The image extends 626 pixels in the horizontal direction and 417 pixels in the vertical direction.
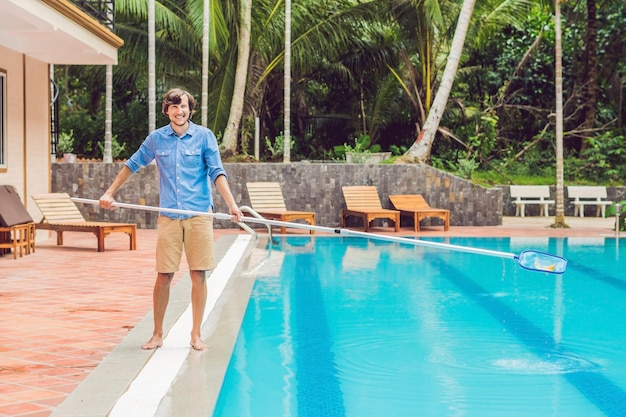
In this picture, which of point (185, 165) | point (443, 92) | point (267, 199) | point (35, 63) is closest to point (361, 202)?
point (267, 199)

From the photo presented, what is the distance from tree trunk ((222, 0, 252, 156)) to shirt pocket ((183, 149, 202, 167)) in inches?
565

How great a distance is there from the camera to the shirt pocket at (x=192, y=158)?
5.42m

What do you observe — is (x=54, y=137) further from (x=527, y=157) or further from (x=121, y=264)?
(x=527, y=157)

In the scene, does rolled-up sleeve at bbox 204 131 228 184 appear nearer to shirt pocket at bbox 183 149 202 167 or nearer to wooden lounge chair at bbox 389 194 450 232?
shirt pocket at bbox 183 149 202 167

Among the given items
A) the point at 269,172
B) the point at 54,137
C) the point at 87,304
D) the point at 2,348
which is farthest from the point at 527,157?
the point at 2,348

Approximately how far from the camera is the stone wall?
54.4ft

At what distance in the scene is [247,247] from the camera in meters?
13.1

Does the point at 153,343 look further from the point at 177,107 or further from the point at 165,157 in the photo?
the point at 177,107

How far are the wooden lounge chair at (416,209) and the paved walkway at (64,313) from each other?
413 cm

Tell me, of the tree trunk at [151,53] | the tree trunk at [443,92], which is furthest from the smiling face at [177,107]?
the tree trunk at [443,92]

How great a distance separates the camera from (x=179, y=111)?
5359 mm

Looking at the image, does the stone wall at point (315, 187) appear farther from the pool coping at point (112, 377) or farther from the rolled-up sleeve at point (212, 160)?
the rolled-up sleeve at point (212, 160)

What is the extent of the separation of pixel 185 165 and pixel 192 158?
61 mm

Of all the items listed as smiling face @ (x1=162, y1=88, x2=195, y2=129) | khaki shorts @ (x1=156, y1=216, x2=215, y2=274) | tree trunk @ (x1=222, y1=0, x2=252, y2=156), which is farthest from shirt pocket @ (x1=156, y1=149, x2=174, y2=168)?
tree trunk @ (x1=222, y1=0, x2=252, y2=156)
